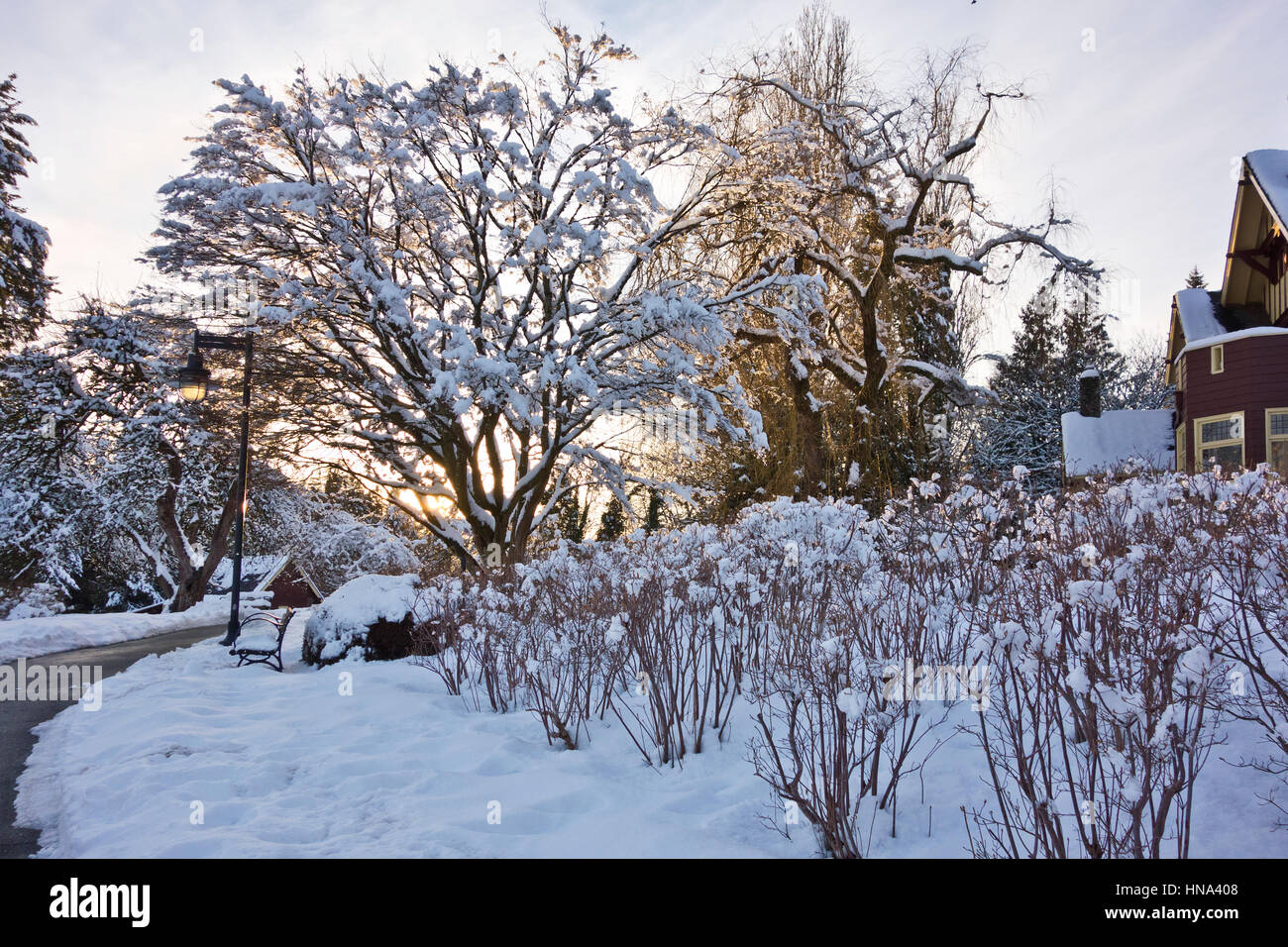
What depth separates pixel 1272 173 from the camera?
621 inches

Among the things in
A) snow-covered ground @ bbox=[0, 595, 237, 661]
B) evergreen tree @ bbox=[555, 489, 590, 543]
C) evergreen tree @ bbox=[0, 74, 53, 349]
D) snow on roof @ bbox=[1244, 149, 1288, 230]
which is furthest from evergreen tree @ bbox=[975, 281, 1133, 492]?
evergreen tree @ bbox=[0, 74, 53, 349]

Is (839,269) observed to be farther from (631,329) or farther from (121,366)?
(121,366)

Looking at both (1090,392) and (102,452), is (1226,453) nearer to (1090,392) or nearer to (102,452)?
(1090,392)

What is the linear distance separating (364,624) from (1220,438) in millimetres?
20109

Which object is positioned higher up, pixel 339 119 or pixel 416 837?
pixel 339 119

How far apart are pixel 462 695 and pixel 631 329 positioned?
7.39m

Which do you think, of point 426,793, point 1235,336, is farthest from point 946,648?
point 1235,336

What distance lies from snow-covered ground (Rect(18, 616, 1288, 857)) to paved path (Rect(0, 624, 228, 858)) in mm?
85

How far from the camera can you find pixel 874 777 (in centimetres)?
344

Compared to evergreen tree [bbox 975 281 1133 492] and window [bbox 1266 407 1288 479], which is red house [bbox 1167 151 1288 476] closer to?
window [bbox 1266 407 1288 479]

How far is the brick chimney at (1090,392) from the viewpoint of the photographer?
2358cm
